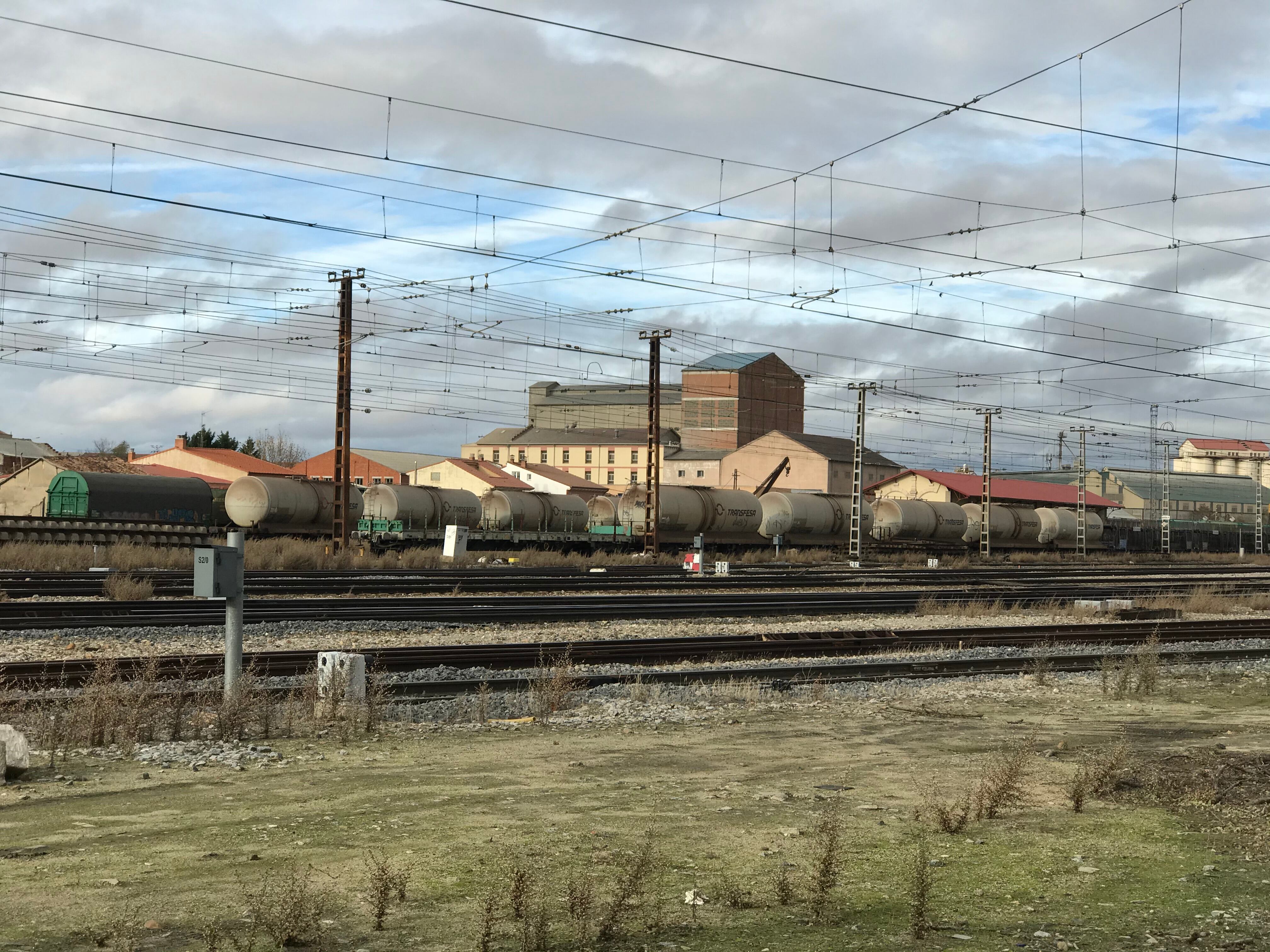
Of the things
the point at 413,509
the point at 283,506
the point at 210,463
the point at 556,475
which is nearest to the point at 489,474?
the point at 556,475

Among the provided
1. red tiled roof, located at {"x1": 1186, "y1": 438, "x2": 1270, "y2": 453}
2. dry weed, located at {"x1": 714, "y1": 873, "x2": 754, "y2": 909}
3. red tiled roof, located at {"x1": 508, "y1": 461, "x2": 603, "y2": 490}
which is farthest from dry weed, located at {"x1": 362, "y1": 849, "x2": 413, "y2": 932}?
red tiled roof, located at {"x1": 1186, "y1": 438, "x2": 1270, "y2": 453}

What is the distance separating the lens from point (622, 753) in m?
10.5

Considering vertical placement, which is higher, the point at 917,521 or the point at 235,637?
the point at 917,521

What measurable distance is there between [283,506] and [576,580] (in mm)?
17678

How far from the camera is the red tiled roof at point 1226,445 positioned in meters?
141

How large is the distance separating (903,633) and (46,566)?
24.7 metres

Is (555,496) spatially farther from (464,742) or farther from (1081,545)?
(464,742)

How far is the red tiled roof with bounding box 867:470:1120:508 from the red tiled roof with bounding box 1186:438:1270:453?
49046mm

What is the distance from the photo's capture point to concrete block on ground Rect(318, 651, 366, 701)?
12.1 m

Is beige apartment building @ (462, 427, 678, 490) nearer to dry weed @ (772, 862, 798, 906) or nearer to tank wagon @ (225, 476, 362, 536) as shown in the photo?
tank wagon @ (225, 476, 362, 536)

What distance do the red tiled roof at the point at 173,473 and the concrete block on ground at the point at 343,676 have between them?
53820 millimetres

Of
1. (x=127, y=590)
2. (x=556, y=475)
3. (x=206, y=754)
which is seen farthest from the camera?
Result: (x=556, y=475)

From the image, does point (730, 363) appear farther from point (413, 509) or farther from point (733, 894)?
point (733, 894)

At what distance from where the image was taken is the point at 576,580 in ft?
111
